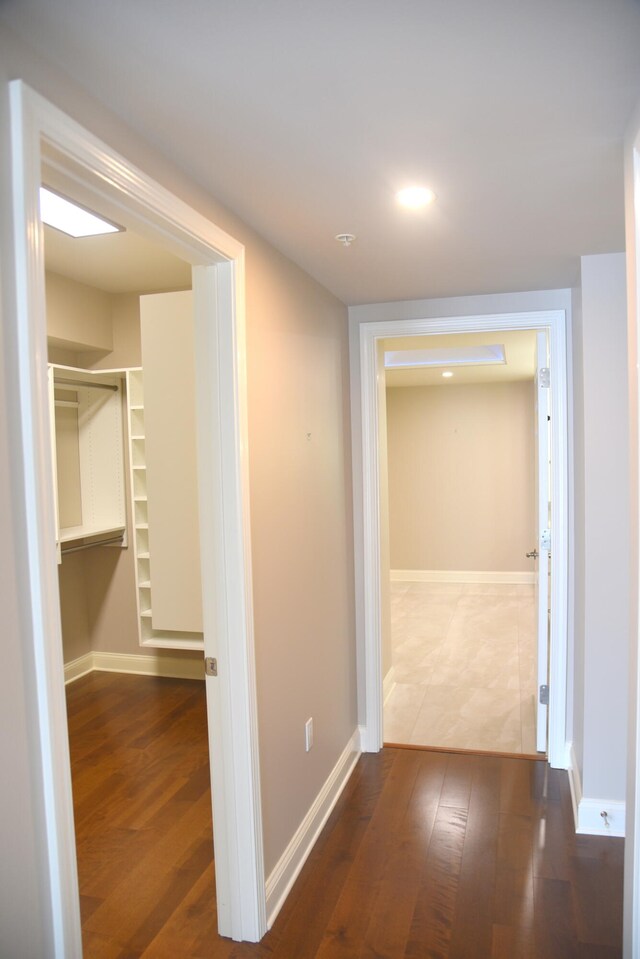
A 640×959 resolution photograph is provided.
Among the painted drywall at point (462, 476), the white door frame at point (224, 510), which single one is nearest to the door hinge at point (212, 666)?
the white door frame at point (224, 510)

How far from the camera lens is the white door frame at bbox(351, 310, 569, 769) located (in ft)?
10.8

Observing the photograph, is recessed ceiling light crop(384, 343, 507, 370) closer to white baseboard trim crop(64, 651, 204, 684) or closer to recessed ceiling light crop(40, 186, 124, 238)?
white baseboard trim crop(64, 651, 204, 684)

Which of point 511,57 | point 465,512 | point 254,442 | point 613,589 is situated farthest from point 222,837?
point 465,512

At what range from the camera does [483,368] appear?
22.1 ft

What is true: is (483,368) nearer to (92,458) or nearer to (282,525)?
(92,458)

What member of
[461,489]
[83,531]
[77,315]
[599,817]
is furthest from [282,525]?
[461,489]

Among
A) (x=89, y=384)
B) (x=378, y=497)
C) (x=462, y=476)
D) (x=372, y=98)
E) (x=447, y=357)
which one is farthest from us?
(x=462, y=476)

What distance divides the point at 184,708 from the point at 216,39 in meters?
3.69

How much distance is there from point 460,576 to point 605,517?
5459 millimetres

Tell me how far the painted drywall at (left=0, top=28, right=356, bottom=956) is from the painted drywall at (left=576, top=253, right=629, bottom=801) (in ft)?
3.63

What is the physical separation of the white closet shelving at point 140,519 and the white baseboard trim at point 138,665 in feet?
1.49

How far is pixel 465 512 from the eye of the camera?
26.5ft

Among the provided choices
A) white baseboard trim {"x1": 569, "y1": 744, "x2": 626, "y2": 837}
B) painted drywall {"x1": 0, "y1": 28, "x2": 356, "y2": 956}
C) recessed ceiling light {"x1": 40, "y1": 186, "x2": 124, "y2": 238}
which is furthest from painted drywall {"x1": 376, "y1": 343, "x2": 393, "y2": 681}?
recessed ceiling light {"x1": 40, "y1": 186, "x2": 124, "y2": 238}

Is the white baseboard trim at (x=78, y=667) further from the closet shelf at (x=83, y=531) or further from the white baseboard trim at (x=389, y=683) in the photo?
the white baseboard trim at (x=389, y=683)
